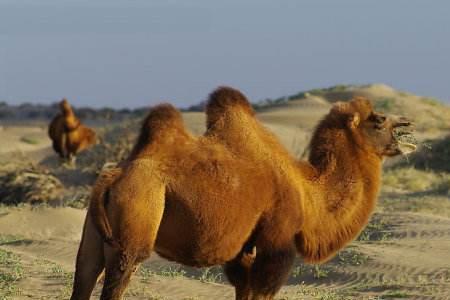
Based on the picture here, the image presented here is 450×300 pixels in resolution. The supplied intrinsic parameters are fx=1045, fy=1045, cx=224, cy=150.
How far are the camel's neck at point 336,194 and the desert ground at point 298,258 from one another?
1.12 meters

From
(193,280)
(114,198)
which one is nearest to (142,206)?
(114,198)

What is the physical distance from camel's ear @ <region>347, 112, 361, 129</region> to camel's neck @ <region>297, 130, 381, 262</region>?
9 centimetres

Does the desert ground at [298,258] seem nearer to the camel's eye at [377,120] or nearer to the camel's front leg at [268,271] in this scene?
the camel's eye at [377,120]

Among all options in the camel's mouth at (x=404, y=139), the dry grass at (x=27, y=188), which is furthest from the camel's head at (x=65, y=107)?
the camel's mouth at (x=404, y=139)

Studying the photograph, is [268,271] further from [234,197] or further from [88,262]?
[88,262]

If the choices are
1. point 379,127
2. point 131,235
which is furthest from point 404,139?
point 131,235

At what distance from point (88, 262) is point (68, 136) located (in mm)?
23079

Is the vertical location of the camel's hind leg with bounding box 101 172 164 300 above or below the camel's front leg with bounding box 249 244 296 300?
above

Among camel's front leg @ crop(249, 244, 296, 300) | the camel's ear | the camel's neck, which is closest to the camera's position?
camel's front leg @ crop(249, 244, 296, 300)

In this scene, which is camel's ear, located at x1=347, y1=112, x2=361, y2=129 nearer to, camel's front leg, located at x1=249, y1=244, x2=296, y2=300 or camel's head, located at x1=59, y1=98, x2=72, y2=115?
camel's front leg, located at x1=249, y1=244, x2=296, y2=300

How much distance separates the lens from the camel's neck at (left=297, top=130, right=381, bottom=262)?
8305mm

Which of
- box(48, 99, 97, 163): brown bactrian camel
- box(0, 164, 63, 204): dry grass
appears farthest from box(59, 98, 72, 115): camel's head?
box(0, 164, 63, 204): dry grass

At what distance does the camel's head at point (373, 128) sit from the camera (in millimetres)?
8859

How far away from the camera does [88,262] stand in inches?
289
